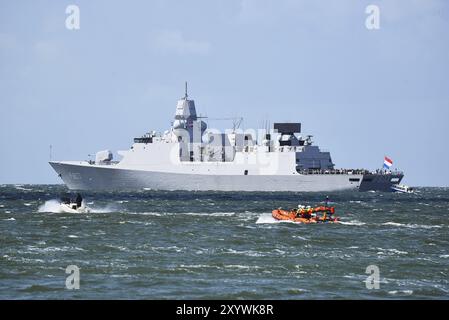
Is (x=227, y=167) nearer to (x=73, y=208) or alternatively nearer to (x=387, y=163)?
(x=387, y=163)

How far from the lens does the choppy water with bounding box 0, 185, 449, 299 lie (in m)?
29.5

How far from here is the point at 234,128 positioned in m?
139

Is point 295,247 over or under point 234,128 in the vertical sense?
under

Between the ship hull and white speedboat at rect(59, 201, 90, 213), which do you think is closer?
white speedboat at rect(59, 201, 90, 213)

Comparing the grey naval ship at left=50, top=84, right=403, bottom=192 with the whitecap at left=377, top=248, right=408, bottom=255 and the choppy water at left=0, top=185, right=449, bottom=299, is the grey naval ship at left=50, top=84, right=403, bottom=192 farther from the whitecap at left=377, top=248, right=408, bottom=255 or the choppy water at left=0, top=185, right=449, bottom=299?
the whitecap at left=377, top=248, right=408, bottom=255

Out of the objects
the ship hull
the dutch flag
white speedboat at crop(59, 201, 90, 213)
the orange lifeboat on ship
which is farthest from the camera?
the dutch flag

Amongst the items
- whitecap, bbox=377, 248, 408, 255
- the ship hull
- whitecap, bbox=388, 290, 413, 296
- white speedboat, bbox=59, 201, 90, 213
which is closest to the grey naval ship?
the ship hull

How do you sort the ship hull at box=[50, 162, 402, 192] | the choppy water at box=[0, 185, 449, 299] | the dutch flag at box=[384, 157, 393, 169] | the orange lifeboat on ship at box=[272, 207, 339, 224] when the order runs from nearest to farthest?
1. the choppy water at box=[0, 185, 449, 299]
2. the orange lifeboat on ship at box=[272, 207, 339, 224]
3. the ship hull at box=[50, 162, 402, 192]
4. the dutch flag at box=[384, 157, 393, 169]

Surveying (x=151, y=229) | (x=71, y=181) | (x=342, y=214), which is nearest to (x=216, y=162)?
(x=71, y=181)

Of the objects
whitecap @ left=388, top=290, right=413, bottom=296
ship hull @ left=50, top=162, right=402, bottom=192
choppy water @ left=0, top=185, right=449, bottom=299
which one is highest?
ship hull @ left=50, top=162, right=402, bottom=192

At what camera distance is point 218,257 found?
124 ft

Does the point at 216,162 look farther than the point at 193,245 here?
Yes
